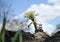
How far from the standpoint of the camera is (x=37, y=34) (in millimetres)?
4562

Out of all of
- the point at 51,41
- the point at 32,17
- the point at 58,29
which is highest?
the point at 32,17

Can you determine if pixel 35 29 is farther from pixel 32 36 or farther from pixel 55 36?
pixel 55 36

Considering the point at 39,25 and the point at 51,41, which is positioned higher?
the point at 39,25

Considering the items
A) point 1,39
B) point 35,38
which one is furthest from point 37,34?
point 1,39

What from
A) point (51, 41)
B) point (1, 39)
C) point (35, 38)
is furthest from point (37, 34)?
point (1, 39)

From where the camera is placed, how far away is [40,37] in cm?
464

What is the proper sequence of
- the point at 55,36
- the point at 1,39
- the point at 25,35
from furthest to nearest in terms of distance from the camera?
the point at 55,36 < the point at 25,35 < the point at 1,39

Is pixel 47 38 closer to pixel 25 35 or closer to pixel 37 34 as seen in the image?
pixel 37 34

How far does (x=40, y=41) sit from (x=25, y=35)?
1.87 ft

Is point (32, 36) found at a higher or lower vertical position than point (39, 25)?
lower

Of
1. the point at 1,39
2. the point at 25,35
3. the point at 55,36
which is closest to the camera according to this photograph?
the point at 1,39

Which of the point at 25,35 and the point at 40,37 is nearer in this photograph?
the point at 25,35

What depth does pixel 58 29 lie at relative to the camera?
14.8 ft

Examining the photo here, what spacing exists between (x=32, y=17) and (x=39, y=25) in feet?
1.00
